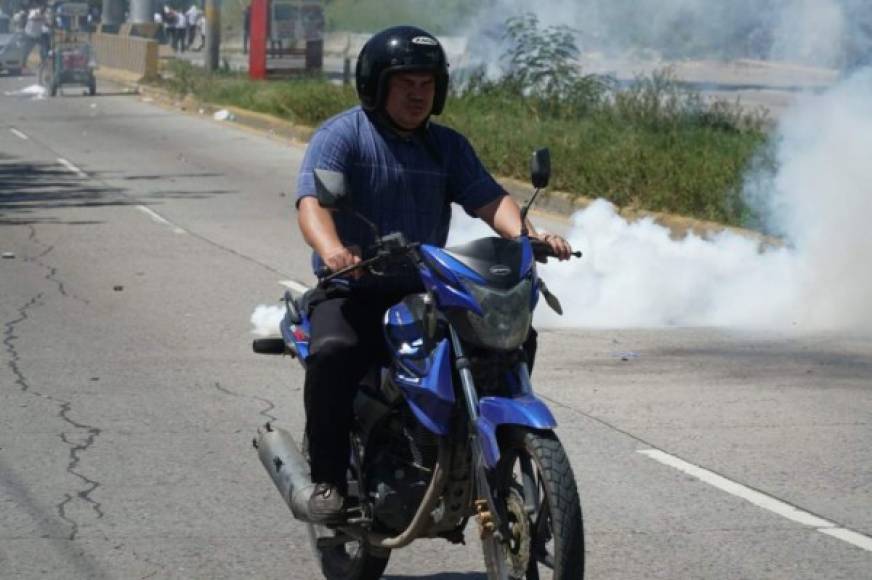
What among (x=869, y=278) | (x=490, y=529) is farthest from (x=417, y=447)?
(x=869, y=278)

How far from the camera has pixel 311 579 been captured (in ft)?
20.3

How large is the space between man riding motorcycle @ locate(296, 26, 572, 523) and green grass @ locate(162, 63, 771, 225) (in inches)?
388

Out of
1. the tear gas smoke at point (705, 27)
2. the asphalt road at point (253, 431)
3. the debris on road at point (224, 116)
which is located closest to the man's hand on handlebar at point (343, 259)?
the asphalt road at point (253, 431)

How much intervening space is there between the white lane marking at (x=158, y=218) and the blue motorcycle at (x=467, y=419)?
11395 millimetres

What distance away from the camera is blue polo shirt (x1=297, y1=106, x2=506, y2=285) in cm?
580

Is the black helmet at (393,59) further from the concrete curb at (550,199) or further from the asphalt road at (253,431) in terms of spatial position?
the concrete curb at (550,199)

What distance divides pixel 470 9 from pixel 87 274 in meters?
21.9

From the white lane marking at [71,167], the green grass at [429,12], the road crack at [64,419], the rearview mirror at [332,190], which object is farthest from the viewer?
the green grass at [429,12]

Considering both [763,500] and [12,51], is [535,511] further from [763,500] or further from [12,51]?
[12,51]

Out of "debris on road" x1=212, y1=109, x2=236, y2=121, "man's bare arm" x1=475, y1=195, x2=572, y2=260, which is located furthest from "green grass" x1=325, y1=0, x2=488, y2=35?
"man's bare arm" x1=475, y1=195, x2=572, y2=260

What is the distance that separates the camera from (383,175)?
582 cm

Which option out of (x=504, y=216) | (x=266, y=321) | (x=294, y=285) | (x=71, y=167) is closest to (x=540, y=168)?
(x=504, y=216)

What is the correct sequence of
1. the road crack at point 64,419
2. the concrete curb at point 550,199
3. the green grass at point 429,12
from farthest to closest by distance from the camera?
the green grass at point 429,12
the concrete curb at point 550,199
the road crack at point 64,419

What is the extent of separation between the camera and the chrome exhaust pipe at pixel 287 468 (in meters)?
5.81
